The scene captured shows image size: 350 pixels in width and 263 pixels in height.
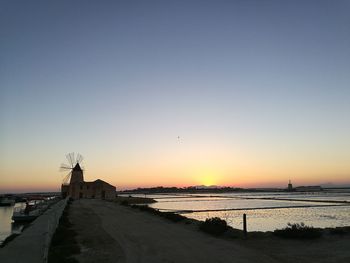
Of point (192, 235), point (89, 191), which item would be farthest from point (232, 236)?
point (89, 191)

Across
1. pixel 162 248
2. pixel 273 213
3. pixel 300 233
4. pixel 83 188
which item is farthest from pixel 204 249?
pixel 83 188

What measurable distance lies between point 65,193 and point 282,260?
286ft

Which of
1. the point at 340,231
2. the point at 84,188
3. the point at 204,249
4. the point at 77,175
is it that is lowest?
the point at 204,249

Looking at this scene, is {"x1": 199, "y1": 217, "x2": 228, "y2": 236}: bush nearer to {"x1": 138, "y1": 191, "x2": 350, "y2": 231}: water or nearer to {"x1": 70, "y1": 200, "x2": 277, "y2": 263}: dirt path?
{"x1": 70, "y1": 200, "x2": 277, "y2": 263}: dirt path

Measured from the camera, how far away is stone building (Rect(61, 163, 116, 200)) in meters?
88.8

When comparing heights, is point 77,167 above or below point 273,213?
above

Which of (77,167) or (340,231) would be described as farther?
(77,167)

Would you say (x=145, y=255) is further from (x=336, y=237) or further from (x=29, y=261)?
(x=336, y=237)

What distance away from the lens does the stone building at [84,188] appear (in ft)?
291

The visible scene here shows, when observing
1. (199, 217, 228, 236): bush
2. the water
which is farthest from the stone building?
(199, 217, 228, 236): bush

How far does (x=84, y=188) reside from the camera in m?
89.6

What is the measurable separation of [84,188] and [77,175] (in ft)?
17.8

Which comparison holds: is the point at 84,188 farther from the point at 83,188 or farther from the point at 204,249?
the point at 204,249

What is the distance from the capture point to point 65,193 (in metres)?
92.9
